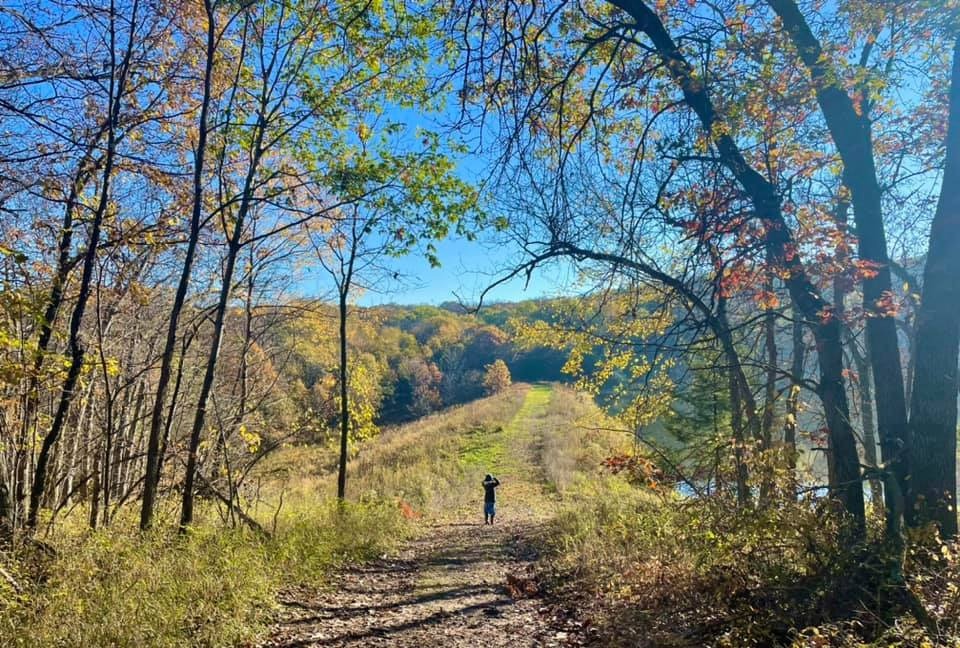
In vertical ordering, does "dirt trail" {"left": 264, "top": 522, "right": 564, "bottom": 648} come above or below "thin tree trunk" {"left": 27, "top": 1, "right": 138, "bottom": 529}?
below

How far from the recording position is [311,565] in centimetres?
733

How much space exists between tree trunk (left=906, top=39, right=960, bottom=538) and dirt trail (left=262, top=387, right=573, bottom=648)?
362cm

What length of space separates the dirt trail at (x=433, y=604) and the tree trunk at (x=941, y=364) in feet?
11.9

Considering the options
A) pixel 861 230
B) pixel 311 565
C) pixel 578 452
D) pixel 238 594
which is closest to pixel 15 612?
pixel 238 594

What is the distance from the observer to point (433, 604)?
21.4 ft

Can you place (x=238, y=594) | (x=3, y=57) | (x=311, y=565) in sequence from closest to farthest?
(x=3, y=57), (x=238, y=594), (x=311, y=565)

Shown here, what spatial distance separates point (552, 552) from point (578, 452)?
17.4 m

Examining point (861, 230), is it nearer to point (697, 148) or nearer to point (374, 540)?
point (697, 148)

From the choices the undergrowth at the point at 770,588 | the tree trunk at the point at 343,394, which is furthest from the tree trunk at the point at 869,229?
the tree trunk at the point at 343,394

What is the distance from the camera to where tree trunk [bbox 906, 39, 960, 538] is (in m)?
4.60

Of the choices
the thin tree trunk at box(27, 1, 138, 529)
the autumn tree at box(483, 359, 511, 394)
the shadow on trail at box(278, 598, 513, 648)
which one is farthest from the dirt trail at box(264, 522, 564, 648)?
the autumn tree at box(483, 359, 511, 394)

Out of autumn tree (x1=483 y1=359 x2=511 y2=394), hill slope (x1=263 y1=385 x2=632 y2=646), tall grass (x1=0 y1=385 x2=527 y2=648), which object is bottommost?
hill slope (x1=263 y1=385 x2=632 y2=646)

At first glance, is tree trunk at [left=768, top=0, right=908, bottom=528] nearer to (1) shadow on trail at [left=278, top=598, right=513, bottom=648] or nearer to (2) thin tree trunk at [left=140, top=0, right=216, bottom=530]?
(1) shadow on trail at [left=278, top=598, right=513, bottom=648]

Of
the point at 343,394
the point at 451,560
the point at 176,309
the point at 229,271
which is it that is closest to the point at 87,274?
the point at 176,309
